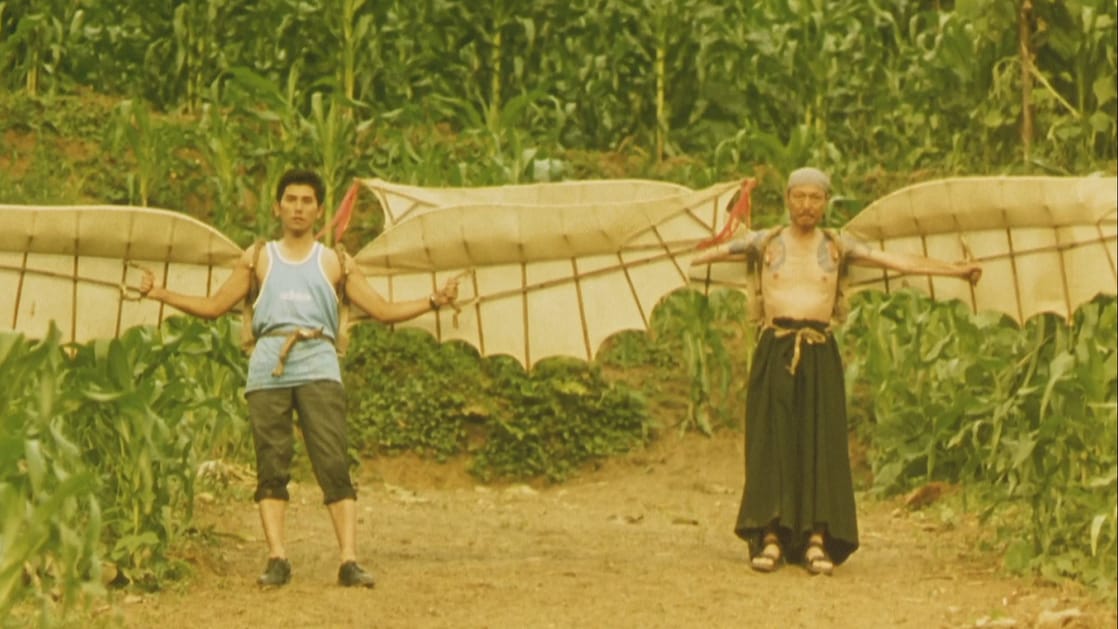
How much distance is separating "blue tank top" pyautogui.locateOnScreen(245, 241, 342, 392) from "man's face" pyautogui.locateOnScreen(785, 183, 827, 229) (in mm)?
1815

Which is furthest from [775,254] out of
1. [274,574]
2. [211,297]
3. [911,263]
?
[274,574]

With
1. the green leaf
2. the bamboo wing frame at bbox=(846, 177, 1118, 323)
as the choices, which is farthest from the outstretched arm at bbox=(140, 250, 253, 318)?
the green leaf

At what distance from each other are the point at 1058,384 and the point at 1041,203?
677 millimetres

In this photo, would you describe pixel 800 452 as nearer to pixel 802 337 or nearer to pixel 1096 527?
pixel 802 337

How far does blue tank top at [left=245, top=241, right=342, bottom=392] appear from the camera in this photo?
8.89m

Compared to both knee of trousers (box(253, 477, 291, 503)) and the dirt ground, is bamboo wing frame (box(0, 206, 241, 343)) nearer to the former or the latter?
knee of trousers (box(253, 477, 291, 503))

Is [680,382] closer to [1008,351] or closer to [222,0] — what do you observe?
[1008,351]

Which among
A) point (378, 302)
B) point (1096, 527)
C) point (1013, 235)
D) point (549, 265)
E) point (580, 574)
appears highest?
point (1013, 235)

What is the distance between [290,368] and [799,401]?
6.62 ft

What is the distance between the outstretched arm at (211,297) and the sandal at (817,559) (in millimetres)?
2357

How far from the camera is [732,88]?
16.5 m

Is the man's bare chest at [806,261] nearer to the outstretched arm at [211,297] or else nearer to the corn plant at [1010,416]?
the corn plant at [1010,416]

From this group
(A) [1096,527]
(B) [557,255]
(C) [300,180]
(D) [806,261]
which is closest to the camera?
(A) [1096,527]

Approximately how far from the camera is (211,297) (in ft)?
29.6
